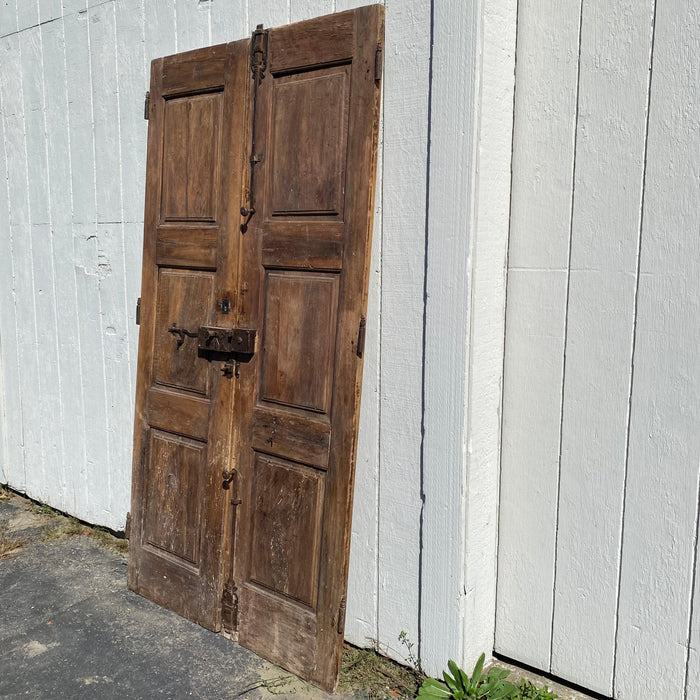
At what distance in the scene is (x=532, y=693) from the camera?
2.59 meters

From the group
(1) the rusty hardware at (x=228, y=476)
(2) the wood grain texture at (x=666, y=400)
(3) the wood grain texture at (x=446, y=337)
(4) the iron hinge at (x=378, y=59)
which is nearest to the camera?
(2) the wood grain texture at (x=666, y=400)

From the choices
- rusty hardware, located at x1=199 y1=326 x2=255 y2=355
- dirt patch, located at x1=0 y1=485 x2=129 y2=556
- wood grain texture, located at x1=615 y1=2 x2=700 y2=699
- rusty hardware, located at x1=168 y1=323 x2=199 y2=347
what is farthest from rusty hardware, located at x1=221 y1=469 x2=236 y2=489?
wood grain texture, located at x1=615 y1=2 x2=700 y2=699

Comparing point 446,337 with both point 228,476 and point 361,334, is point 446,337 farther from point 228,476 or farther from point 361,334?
point 228,476

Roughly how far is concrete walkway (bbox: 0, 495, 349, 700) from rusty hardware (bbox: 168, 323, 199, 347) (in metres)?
1.24

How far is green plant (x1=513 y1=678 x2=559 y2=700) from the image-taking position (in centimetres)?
256

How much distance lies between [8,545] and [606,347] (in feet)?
10.9

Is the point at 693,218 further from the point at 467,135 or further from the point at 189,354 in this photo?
the point at 189,354

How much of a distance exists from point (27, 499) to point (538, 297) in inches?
144

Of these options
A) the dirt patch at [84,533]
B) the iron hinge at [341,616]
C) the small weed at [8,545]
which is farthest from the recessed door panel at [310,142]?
the small weed at [8,545]

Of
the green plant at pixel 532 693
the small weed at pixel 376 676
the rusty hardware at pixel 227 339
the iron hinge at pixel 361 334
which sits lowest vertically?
the small weed at pixel 376 676

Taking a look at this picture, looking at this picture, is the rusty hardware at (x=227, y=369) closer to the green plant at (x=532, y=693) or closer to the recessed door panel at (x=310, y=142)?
the recessed door panel at (x=310, y=142)

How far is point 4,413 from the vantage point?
15.5ft

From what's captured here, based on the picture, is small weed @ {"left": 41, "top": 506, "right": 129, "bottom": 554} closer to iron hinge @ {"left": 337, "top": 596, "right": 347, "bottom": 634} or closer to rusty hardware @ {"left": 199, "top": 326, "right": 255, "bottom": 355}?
rusty hardware @ {"left": 199, "top": 326, "right": 255, "bottom": 355}

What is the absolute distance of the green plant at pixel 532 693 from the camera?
2.56m
